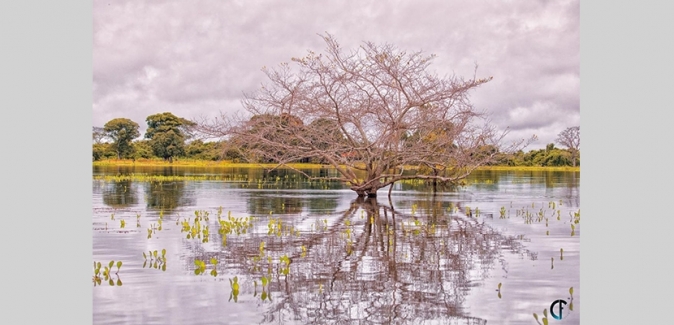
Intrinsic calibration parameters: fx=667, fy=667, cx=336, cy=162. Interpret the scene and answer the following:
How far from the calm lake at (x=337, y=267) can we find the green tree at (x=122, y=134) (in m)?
58.8

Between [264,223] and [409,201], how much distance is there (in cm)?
1001

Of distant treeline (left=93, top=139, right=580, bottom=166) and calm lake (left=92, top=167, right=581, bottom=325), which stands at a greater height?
distant treeline (left=93, top=139, right=580, bottom=166)

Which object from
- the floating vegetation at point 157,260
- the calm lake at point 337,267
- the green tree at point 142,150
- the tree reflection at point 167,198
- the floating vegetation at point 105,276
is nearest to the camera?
the calm lake at point 337,267

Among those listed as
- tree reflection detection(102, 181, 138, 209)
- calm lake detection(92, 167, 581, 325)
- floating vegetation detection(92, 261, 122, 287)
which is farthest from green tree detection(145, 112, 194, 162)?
floating vegetation detection(92, 261, 122, 287)

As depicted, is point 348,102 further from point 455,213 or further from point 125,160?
point 125,160

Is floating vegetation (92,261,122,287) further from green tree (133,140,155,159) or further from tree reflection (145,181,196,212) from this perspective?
green tree (133,140,155,159)

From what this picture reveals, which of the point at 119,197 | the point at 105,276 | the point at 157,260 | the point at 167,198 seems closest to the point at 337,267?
the point at 157,260

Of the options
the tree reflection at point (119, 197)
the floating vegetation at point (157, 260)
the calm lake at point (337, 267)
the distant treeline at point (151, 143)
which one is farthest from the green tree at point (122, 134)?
the floating vegetation at point (157, 260)

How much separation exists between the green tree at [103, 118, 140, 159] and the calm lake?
58.8m

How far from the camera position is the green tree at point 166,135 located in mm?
77500

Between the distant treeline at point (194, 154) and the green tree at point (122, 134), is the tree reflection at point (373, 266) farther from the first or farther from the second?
the green tree at point (122, 134)

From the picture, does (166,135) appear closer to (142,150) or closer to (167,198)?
(142,150)

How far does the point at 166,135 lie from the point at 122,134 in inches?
207

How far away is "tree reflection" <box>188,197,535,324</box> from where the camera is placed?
8977mm
